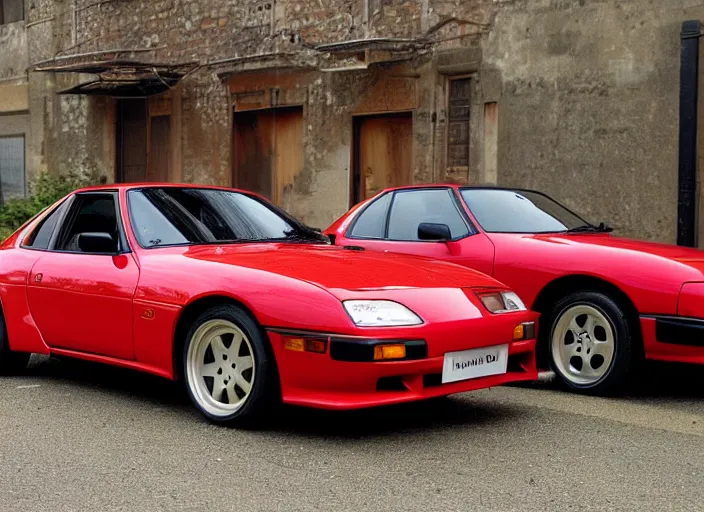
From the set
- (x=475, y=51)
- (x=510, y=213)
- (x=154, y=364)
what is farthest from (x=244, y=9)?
(x=154, y=364)

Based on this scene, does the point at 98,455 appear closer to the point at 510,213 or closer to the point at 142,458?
the point at 142,458

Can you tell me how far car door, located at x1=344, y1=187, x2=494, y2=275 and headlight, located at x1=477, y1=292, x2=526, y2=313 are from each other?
1354mm

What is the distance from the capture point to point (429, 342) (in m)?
4.87

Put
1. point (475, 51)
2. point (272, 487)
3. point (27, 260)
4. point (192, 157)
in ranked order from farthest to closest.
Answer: point (192, 157) → point (475, 51) → point (27, 260) → point (272, 487)

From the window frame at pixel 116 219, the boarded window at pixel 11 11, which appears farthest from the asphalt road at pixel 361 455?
the boarded window at pixel 11 11

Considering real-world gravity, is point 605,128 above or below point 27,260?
above

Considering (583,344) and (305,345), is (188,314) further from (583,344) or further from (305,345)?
(583,344)

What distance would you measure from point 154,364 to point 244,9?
12905 millimetres

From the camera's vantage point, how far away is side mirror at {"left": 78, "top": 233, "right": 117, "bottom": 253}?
5.86 meters

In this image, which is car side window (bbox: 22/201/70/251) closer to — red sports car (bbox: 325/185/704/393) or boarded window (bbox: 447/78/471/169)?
red sports car (bbox: 325/185/704/393)

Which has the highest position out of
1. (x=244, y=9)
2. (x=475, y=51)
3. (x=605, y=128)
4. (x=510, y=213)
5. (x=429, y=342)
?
(x=244, y=9)

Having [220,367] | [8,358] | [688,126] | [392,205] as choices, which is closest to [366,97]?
[688,126]

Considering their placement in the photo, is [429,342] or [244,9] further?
[244,9]

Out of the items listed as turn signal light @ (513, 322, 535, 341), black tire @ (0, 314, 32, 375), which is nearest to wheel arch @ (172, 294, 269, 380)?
turn signal light @ (513, 322, 535, 341)
